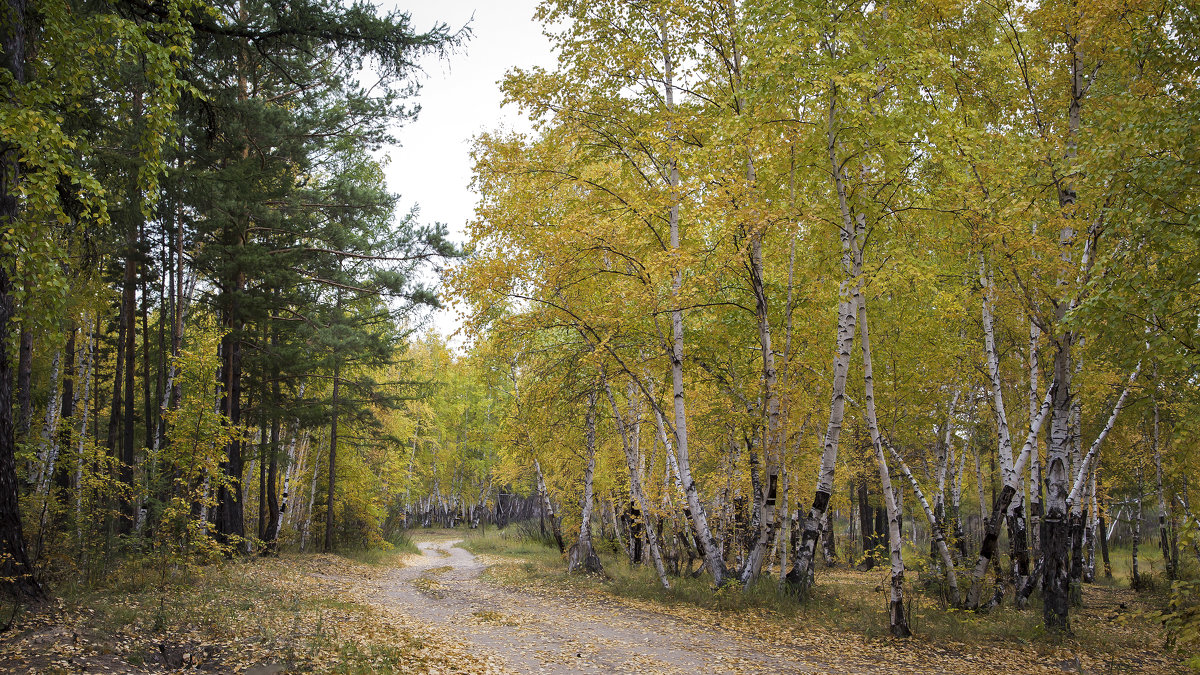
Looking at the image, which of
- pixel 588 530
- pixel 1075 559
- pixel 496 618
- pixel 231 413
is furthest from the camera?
pixel 588 530

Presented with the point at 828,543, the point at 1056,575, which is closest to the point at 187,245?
the point at 1056,575

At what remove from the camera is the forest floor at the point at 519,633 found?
620cm

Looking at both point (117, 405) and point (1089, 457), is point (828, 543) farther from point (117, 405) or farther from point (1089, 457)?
point (117, 405)

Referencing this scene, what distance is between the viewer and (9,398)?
22.2 feet

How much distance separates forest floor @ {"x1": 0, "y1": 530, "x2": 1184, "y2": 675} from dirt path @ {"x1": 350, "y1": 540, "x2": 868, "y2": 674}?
3 centimetres

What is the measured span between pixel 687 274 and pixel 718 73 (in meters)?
4.48

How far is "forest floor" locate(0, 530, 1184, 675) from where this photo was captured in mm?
6199

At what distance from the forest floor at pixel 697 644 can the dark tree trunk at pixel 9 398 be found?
473 cm

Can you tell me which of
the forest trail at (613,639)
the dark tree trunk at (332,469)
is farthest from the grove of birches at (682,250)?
the forest trail at (613,639)

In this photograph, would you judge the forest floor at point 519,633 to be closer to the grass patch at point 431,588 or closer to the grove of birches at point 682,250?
the grass patch at point 431,588

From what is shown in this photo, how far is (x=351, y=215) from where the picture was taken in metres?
16.6

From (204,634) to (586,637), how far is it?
4.63 metres

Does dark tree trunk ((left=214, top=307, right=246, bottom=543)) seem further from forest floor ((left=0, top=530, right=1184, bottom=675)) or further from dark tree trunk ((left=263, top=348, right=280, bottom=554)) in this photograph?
forest floor ((left=0, top=530, right=1184, bottom=675))

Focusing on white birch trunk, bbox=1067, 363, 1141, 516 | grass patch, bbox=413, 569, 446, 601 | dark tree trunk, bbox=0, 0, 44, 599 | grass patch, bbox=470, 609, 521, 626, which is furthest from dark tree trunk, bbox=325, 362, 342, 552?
white birch trunk, bbox=1067, 363, 1141, 516
